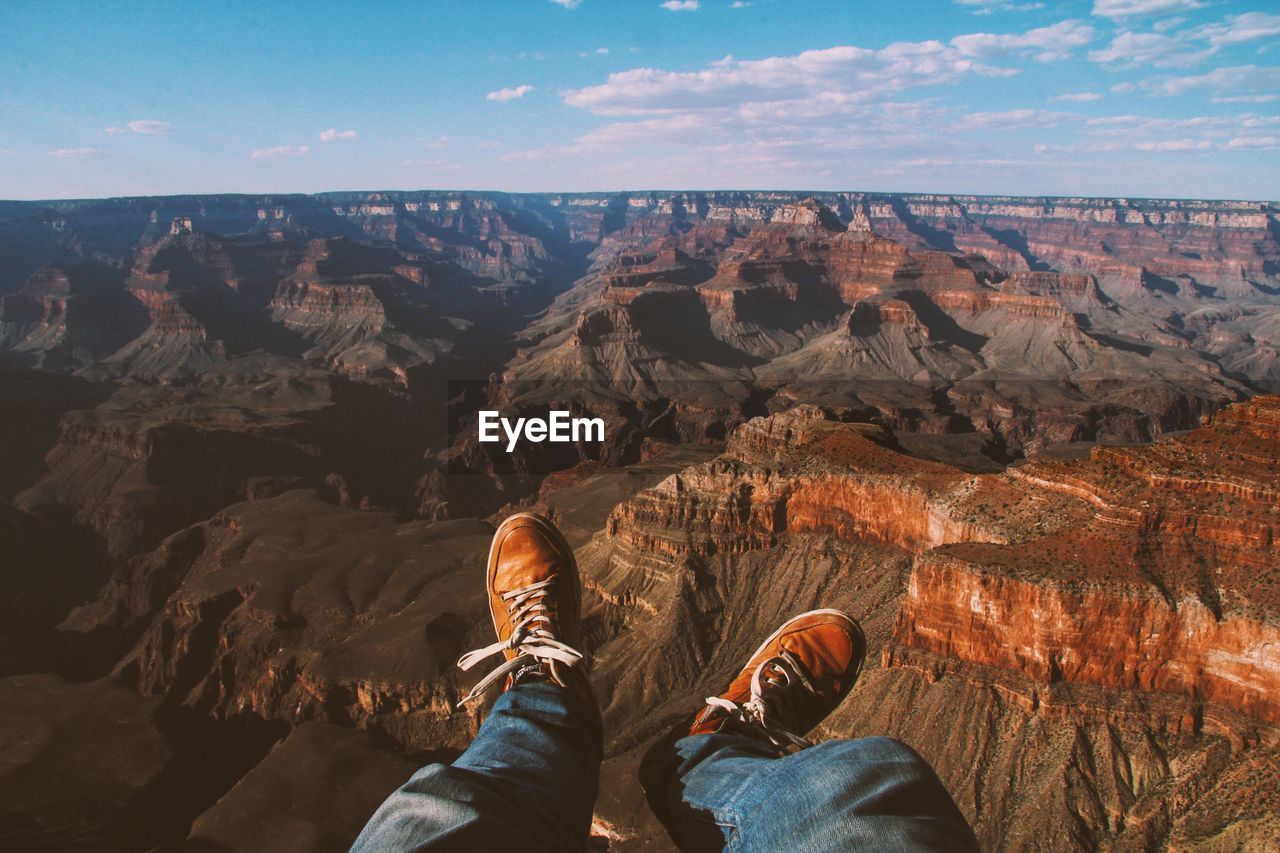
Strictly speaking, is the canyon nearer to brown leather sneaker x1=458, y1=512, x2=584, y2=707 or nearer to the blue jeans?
brown leather sneaker x1=458, y1=512, x2=584, y2=707

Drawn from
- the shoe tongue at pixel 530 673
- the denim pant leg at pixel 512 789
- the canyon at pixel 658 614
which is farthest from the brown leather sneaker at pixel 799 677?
the canyon at pixel 658 614

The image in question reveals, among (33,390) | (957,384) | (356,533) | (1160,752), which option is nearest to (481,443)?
(356,533)

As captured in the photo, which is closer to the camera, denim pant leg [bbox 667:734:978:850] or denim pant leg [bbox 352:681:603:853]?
denim pant leg [bbox 352:681:603:853]

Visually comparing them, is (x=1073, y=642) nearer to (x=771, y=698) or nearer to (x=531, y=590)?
(x=771, y=698)

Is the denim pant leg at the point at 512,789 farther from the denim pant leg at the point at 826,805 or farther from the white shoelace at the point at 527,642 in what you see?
the denim pant leg at the point at 826,805

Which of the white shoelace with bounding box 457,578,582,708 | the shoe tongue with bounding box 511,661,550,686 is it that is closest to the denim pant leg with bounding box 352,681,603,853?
the shoe tongue with bounding box 511,661,550,686

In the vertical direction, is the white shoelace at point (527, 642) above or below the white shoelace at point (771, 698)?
above
